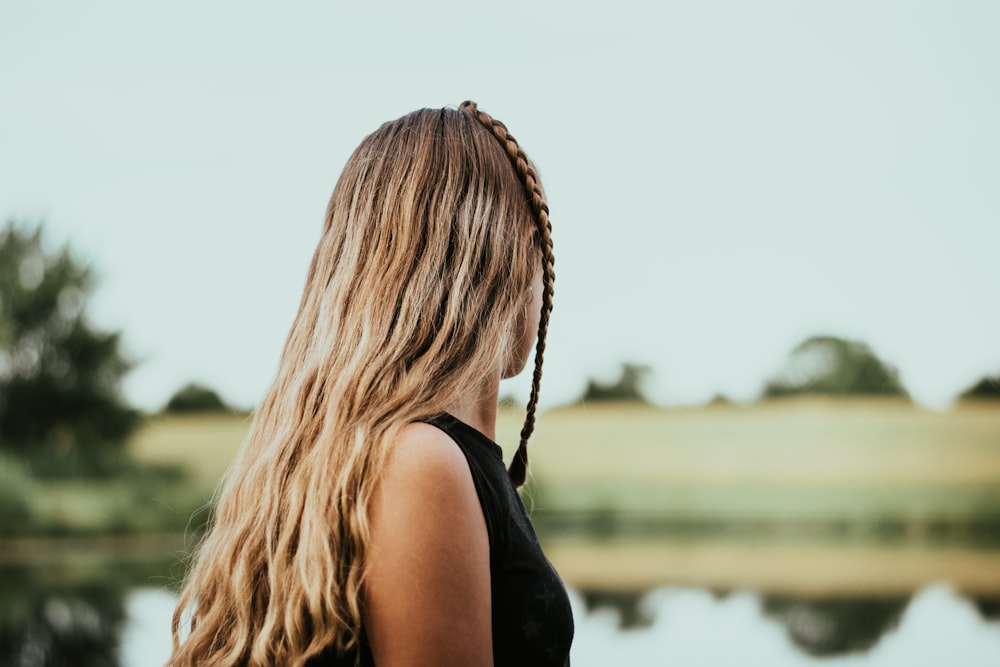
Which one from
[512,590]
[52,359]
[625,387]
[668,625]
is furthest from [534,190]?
[52,359]

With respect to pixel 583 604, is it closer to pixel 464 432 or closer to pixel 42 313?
pixel 42 313

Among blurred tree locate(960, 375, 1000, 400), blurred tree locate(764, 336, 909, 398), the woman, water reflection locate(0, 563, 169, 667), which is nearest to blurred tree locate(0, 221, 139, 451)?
water reflection locate(0, 563, 169, 667)

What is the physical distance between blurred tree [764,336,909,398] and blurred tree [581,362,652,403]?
473 mm

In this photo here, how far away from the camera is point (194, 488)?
358cm

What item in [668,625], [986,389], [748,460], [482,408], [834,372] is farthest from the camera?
[748,460]

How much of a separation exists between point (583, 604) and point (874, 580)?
1210mm

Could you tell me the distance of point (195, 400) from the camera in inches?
135

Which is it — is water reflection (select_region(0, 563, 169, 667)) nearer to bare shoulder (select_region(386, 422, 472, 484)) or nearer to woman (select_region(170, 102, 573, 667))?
woman (select_region(170, 102, 573, 667))

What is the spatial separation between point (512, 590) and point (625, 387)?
2.76 meters

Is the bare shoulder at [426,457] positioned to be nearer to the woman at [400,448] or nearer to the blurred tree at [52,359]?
the woman at [400,448]

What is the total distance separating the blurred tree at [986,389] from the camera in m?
3.15

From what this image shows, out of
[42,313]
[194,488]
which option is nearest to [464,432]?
[194,488]

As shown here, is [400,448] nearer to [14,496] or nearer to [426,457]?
[426,457]

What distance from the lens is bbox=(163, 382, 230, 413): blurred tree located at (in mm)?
3395
